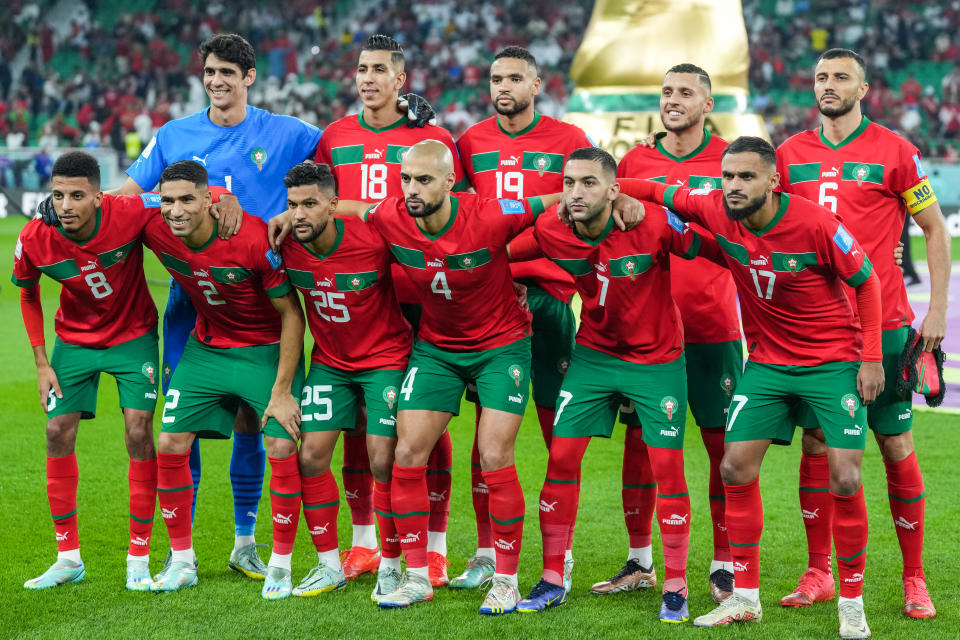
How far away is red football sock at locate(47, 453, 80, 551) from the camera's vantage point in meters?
5.67

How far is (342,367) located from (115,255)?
1.26m

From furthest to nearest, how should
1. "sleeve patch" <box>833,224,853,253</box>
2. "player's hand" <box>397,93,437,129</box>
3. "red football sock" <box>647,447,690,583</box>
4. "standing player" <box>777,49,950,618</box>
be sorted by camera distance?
1. "player's hand" <box>397,93,437,129</box>
2. "standing player" <box>777,49,950,618</box>
3. "red football sock" <box>647,447,690,583</box>
4. "sleeve patch" <box>833,224,853,253</box>

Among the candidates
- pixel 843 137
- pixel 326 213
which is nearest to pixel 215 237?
pixel 326 213

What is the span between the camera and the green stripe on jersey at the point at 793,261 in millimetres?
4945

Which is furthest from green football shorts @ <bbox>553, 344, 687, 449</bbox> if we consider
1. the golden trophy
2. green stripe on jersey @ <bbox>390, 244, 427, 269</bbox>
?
the golden trophy

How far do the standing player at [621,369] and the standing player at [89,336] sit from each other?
6.57 feet

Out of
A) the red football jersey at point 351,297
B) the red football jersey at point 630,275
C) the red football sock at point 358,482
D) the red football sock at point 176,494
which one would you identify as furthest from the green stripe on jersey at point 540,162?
the red football sock at point 176,494

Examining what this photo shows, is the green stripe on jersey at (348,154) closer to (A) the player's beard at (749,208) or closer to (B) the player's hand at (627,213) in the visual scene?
(B) the player's hand at (627,213)

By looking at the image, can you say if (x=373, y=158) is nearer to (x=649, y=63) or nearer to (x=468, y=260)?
(x=468, y=260)

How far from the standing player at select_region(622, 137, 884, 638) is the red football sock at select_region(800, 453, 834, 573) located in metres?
0.37

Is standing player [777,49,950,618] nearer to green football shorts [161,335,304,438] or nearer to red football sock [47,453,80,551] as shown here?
green football shorts [161,335,304,438]

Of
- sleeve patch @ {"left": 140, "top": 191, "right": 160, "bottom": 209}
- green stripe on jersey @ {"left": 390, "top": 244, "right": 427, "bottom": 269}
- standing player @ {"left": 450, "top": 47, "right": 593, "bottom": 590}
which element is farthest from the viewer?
standing player @ {"left": 450, "top": 47, "right": 593, "bottom": 590}

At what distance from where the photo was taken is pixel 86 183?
5496 mm

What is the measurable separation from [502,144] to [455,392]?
4.53ft
